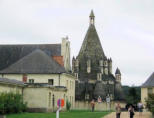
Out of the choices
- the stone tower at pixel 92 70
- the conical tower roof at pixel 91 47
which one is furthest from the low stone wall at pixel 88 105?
the conical tower roof at pixel 91 47

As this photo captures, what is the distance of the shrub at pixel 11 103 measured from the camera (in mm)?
37188

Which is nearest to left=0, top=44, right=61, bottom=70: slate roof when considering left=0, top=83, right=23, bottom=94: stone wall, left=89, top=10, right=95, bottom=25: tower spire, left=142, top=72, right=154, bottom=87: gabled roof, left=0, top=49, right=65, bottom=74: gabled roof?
left=0, top=49, right=65, bottom=74: gabled roof

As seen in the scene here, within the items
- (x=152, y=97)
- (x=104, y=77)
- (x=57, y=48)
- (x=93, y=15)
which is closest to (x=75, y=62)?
(x=104, y=77)

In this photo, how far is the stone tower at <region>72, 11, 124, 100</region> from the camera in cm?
8344

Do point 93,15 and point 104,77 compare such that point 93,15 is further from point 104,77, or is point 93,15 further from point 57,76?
point 57,76

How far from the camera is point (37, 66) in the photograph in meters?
56.0

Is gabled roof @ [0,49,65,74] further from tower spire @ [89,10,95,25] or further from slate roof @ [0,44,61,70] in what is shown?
tower spire @ [89,10,95,25]

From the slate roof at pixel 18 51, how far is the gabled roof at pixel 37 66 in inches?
341

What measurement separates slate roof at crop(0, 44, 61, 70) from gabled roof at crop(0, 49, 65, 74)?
8.65 m

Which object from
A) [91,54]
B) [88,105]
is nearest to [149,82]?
[88,105]

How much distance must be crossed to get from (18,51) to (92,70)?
82.6 ft

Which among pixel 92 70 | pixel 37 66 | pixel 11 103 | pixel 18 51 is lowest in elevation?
pixel 11 103

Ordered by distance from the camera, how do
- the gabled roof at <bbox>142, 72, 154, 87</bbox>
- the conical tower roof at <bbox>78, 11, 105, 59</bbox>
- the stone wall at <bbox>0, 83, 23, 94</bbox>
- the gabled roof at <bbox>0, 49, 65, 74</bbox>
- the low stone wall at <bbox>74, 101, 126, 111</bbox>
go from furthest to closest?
the conical tower roof at <bbox>78, 11, 105, 59</bbox>
the low stone wall at <bbox>74, 101, 126, 111</bbox>
the gabled roof at <bbox>0, 49, 65, 74</bbox>
the gabled roof at <bbox>142, 72, 154, 87</bbox>
the stone wall at <bbox>0, 83, 23, 94</bbox>

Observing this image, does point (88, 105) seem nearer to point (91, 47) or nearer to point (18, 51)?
point (91, 47)
